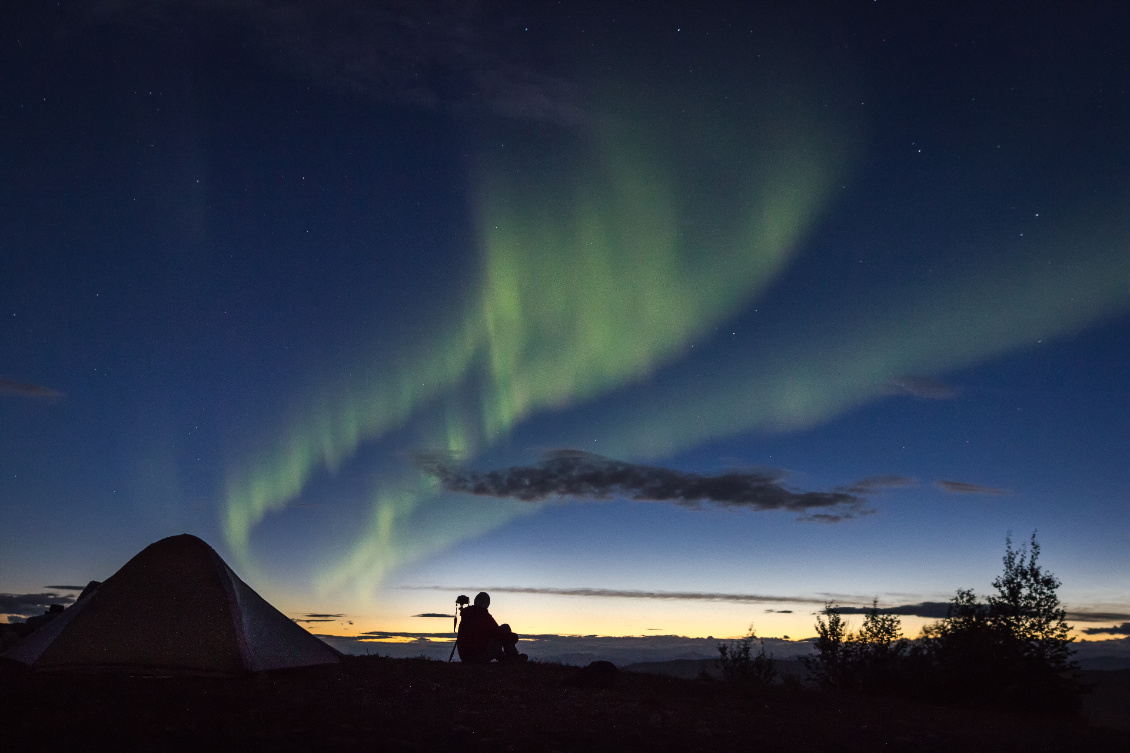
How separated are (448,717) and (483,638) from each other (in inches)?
331

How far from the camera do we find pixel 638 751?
10.2 meters

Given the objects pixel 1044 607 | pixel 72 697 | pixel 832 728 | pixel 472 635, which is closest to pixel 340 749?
pixel 72 697

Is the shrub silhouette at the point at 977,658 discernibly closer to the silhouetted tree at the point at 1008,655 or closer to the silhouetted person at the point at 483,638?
the silhouetted tree at the point at 1008,655

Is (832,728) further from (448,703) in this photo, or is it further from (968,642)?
(968,642)

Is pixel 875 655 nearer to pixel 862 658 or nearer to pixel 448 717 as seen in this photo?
pixel 862 658

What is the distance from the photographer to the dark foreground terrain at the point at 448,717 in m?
9.42

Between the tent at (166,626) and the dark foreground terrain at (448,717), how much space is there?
442 millimetres

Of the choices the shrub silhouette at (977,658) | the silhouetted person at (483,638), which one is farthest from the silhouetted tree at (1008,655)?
the silhouetted person at (483,638)

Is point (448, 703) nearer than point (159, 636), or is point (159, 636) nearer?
point (448, 703)

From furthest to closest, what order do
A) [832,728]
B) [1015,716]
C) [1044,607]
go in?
[1044,607] < [1015,716] < [832,728]

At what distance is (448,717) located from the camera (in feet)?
38.0

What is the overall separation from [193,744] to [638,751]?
5616mm

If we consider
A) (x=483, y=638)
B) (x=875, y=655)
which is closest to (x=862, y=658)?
(x=875, y=655)

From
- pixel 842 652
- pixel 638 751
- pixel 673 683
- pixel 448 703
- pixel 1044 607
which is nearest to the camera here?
pixel 638 751
